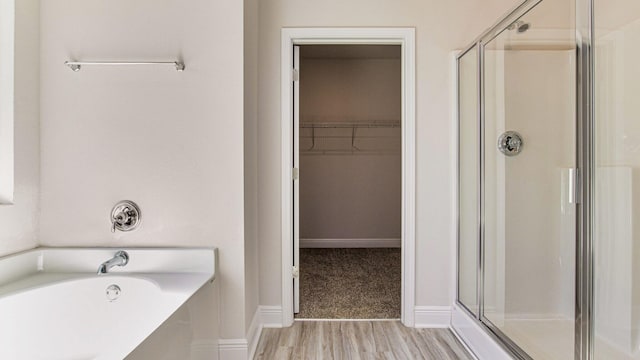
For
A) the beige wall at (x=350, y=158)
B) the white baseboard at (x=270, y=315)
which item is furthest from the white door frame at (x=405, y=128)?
the beige wall at (x=350, y=158)

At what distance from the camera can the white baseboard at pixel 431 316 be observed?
2307 mm

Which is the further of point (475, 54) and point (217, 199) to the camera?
point (475, 54)

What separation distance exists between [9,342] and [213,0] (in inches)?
72.8

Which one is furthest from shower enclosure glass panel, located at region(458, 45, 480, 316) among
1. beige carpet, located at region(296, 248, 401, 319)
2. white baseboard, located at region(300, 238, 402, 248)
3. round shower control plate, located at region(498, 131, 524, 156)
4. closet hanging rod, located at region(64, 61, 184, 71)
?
white baseboard, located at region(300, 238, 402, 248)

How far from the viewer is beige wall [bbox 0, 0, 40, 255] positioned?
1.68 m

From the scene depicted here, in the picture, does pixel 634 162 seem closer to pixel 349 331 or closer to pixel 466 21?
pixel 466 21

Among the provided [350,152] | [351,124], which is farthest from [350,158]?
[351,124]

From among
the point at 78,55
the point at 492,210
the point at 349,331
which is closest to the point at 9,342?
the point at 78,55

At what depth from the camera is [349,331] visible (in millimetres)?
2229

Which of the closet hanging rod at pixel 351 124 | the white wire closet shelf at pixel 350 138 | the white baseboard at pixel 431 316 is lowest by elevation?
the white baseboard at pixel 431 316

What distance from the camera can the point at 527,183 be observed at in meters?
1.99

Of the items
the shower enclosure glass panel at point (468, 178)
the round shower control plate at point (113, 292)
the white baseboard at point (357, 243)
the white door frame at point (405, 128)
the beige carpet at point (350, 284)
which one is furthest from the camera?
the white baseboard at point (357, 243)

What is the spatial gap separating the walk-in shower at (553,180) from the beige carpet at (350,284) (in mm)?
697

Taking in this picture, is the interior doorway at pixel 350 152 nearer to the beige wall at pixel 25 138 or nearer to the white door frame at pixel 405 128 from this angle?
the white door frame at pixel 405 128
